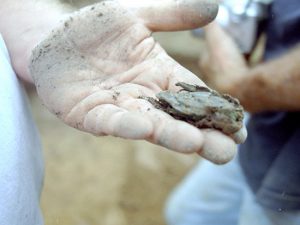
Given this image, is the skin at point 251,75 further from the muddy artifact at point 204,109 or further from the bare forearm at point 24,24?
the bare forearm at point 24,24

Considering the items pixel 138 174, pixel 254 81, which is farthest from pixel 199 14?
pixel 138 174

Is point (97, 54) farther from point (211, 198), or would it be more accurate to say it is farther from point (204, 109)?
point (211, 198)

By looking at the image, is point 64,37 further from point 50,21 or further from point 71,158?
point 71,158

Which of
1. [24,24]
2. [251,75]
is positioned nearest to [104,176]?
[251,75]

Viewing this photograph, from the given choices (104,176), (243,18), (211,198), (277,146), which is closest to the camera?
(277,146)

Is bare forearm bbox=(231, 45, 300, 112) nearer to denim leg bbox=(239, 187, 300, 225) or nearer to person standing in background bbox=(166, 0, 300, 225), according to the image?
person standing in background bbox=(166, 0, 300, 225)

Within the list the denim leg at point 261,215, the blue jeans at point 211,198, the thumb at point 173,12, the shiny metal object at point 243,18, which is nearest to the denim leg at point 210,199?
the blue jeans at point 211,198
